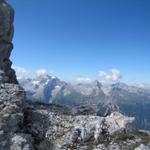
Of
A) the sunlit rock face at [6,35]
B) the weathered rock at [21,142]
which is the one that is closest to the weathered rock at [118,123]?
the weathered rock at [21,142]

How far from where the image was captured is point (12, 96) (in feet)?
102

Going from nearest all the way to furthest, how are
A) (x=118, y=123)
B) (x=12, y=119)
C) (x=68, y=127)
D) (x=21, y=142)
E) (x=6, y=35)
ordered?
Answer: (x=21, y=142)
(x=12, y=119)
(x=68, y=127)
(x=118, y=123)
(x=6, y=35)

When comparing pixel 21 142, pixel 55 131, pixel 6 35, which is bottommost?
pixel 21 142

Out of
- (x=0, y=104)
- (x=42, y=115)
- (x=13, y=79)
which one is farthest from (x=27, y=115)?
(x=13, y=79)

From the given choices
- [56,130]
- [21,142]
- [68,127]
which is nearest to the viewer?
[21,142]

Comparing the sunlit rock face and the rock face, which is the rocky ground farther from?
the sunlit rock face

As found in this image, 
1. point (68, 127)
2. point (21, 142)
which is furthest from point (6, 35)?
point (21, 142)

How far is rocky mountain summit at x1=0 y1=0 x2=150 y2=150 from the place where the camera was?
27875 millimetres

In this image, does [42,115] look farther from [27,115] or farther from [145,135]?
[145,135]

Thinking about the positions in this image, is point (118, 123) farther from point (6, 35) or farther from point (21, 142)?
point (6, 35)

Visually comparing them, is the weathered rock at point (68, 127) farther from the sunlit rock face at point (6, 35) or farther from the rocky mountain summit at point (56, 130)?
the sunlit rock face at point (6, 35)

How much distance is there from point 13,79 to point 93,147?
84.0 ft

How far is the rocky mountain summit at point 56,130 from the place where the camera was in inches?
1097

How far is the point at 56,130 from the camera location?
3075cm
